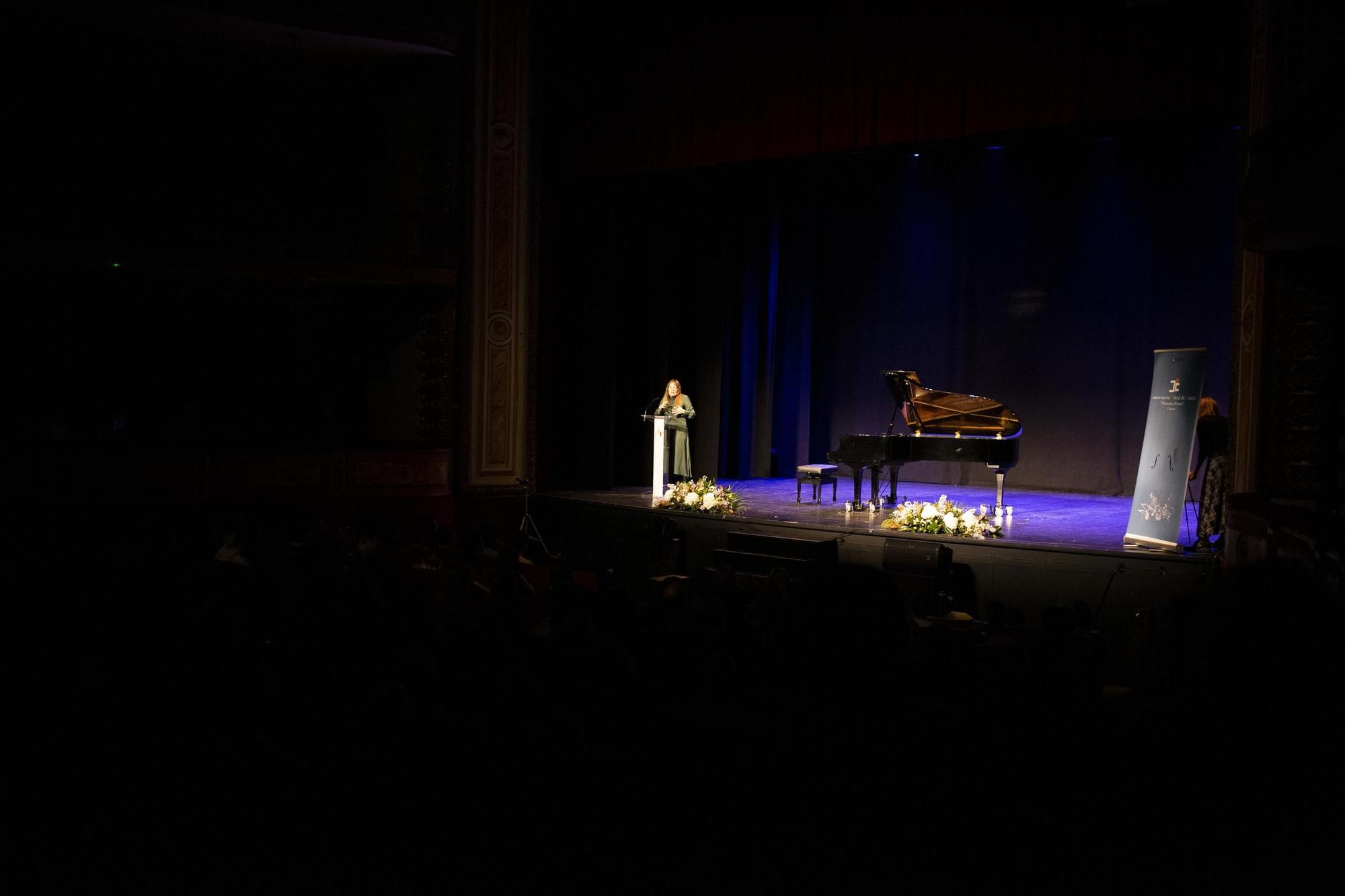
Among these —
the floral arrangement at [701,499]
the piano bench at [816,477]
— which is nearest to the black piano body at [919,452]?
the piano bench at [816,477]

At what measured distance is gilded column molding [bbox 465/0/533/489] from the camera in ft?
39.6

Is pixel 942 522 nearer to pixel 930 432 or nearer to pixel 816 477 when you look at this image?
pixel 930 432

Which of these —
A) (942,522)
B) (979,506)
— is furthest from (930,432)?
(942,522)

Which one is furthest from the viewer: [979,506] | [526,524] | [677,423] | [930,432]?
[677,423]

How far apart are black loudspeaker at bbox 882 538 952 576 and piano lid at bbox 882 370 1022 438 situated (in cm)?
231

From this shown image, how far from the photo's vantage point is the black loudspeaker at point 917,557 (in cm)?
840

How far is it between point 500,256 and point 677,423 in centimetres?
277

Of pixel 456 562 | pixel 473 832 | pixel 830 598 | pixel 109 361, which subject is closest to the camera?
pixel 830 598

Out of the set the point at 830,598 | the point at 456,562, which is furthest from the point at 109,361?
the point at 830,598

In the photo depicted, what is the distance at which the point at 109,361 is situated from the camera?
40.4ft

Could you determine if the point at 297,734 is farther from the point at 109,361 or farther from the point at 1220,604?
the point at 109,361

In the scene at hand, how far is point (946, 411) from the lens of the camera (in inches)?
424

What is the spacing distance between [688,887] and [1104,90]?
27.8ft

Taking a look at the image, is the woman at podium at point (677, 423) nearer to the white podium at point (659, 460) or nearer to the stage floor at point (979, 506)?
the white podium at point (659, 460)
